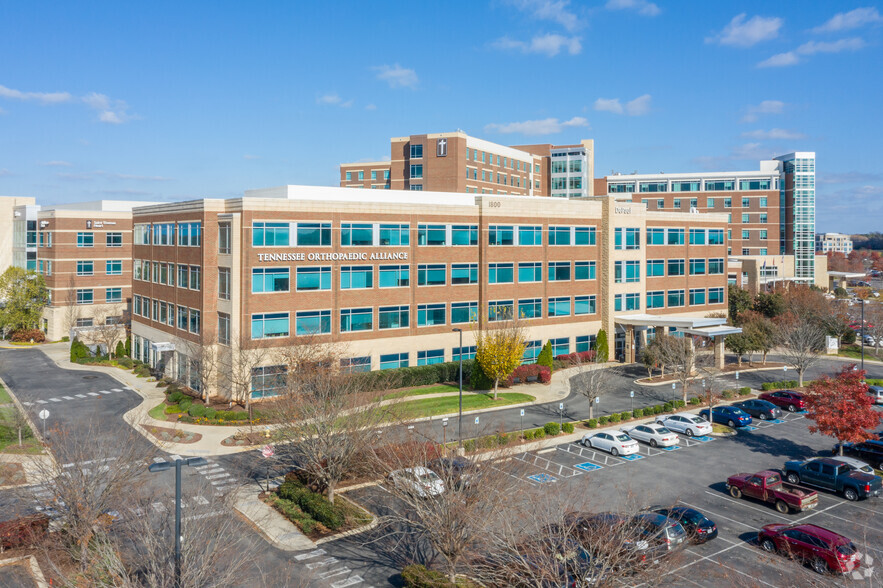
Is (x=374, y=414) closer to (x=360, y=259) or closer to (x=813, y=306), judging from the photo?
(x=360, y=259)

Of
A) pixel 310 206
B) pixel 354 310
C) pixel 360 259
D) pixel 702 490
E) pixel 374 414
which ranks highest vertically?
pixel 310 206

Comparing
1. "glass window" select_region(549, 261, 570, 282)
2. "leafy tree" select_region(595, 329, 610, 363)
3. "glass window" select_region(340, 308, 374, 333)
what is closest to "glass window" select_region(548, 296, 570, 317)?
"glass window" select_region(549, 261, 570, 282)

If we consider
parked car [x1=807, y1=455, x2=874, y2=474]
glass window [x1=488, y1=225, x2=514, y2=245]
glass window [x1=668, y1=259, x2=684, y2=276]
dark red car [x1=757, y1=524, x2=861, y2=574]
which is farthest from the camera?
glass window [x1=668, y1=259, x2=684, y2=276]

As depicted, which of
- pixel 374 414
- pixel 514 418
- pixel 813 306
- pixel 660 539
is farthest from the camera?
pixel 813 306

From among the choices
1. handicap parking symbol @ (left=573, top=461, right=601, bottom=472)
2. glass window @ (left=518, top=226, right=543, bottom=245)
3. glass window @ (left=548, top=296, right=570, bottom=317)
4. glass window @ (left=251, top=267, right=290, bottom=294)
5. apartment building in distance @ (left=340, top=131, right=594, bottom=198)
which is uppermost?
apartment building in distance @ (left=340, top=131, right=594, bottom=198)

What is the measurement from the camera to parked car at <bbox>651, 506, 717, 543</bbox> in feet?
82.0

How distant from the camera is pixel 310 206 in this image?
164 feet

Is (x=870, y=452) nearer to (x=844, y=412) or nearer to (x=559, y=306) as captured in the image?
(x=844, y=412)

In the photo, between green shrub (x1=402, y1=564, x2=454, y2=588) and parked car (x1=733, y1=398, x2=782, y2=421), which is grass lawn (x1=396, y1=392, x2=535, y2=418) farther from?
green shrub (x1=402, y1=564, x2=454, y2=588)

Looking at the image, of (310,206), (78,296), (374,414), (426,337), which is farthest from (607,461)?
(78,296)

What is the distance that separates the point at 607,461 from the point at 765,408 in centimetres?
1656

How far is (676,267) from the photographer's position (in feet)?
239

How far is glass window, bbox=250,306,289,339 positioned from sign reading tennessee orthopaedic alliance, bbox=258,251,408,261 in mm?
4188

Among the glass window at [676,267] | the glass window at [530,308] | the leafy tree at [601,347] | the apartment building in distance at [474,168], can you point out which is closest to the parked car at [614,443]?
the glass window at [530,308]
